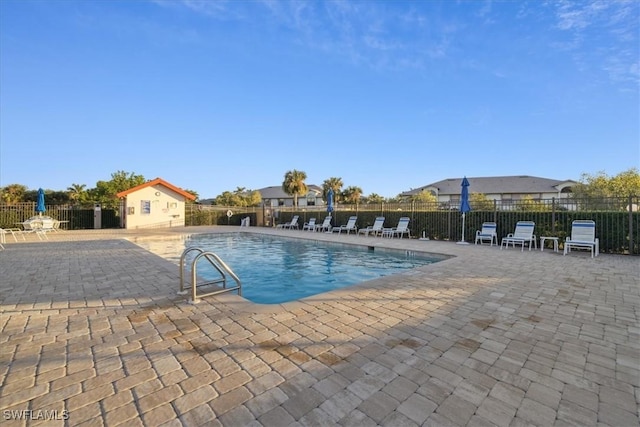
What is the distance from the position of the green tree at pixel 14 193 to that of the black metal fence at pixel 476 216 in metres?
14.7

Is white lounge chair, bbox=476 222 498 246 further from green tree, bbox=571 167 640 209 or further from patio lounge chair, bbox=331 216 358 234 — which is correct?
green tree, bbox=571 167 640 209

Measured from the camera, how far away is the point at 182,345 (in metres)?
2.81

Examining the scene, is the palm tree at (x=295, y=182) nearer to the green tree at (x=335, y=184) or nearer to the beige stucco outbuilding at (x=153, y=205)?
the green tree at (x=335, y=184)

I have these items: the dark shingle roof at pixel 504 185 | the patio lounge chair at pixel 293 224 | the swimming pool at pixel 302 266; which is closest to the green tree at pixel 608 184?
the dark shingle roof at pixel 504 185

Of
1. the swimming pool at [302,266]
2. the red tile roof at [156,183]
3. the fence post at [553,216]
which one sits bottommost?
the swimming pool at [302,266]

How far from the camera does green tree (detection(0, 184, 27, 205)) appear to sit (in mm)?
28047

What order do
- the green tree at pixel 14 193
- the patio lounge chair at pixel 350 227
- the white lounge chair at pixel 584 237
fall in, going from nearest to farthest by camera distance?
the white lounge chair at pixel 584 237 → the patio lounge chair at pixel 350 227 → the green tree at pixel 14 193

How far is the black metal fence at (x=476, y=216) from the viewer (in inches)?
352

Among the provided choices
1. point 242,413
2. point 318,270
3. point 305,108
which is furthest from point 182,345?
point 305,108

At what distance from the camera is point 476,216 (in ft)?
39.6

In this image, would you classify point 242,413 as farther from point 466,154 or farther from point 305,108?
point 466,154

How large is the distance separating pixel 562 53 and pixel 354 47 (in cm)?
773

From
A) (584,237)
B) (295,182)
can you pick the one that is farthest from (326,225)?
(295,182)

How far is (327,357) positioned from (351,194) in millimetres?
38861
